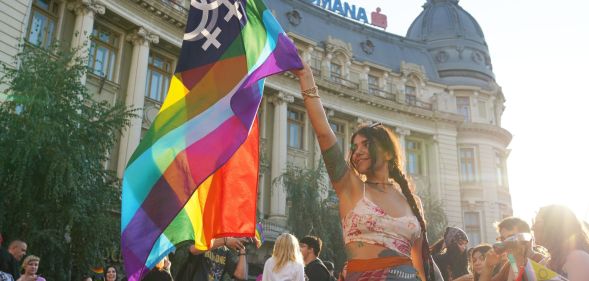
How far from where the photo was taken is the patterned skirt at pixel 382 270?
98.7 inches

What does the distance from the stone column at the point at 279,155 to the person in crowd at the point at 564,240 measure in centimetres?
2140

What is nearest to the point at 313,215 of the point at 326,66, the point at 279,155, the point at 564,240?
the point at 279,155

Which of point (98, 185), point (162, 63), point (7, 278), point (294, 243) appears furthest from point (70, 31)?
point (294, 243)

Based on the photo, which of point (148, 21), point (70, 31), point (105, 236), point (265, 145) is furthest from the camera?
point (265, 145)

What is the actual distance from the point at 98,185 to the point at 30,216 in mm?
2211

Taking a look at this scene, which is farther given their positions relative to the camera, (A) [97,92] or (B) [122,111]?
(A) [97,92]

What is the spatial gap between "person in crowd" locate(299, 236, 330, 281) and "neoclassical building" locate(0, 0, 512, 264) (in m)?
15.8

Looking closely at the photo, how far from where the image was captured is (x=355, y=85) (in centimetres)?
3381

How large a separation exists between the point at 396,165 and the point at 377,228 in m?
0.57

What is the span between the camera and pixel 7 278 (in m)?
7.71

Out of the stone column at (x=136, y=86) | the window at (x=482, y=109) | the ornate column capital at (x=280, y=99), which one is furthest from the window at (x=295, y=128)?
the window at (x=482, y=109)

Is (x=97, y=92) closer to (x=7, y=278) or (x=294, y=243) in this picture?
(x=7, y=278)

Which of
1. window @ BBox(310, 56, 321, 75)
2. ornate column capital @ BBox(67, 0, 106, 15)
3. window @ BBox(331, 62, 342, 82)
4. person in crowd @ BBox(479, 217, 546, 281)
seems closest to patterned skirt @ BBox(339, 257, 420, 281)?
person in crowd @ BBox(479, 217, 546, 281)

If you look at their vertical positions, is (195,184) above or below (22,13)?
below
